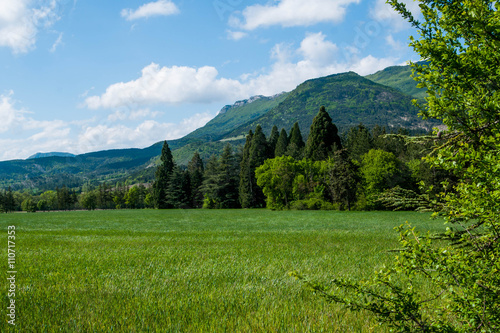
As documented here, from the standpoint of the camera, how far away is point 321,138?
67.7m

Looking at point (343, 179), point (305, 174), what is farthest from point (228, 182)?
point (343, 179)

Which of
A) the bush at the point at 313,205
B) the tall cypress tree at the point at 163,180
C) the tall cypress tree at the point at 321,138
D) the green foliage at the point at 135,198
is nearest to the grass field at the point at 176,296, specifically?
the bush at the point at 313,205

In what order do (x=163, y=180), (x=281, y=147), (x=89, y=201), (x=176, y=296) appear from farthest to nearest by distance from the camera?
1. (x=89, y=201)
2. (x=163, y=180)
3. (x=281, y=147)
4. (x=176, y=296)

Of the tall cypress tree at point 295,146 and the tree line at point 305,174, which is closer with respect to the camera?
the tree line at point 305,174

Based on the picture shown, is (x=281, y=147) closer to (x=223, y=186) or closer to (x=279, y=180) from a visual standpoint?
(x=223, y=186)

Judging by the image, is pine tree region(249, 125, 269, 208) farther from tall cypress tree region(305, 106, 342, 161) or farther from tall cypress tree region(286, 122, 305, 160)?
tall cypress tree region(305, 106, 342, 161)

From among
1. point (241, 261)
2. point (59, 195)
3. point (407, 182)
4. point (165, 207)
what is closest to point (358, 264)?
point (241, 261)

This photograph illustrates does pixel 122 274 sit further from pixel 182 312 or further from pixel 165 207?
pixel 165 207

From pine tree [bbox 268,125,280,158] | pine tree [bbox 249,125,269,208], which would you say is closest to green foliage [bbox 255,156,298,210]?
pine tree [bbox 249,125,269,208]

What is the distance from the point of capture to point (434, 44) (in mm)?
2781

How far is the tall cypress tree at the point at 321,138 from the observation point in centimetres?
6700

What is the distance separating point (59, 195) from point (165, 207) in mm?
87559

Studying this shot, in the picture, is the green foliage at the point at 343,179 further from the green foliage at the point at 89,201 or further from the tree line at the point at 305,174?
the green foliage at the point at 89,201

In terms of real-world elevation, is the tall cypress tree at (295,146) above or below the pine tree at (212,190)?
above
